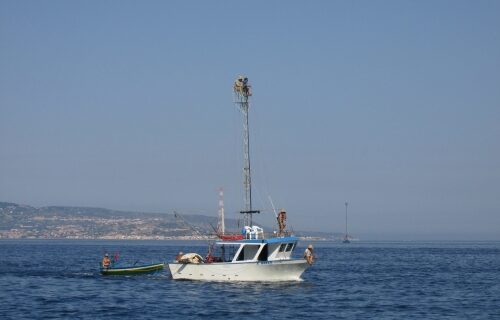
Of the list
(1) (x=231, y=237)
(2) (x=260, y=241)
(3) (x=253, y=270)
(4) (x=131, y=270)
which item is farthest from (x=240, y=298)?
(4) (x=131, y=270)

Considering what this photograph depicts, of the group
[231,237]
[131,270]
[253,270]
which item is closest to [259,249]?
[253,270]

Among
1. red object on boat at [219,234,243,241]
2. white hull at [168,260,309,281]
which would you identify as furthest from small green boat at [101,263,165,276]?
red object on boat at [219,234,243,241]

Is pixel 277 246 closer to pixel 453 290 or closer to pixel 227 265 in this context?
pixel 227 265

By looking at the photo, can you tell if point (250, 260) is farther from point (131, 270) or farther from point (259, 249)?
point (131, 270)

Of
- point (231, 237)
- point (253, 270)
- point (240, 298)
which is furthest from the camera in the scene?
point (231, 237)

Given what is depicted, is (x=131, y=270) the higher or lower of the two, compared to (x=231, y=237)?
lower

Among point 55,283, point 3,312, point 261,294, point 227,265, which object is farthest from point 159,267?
point 3,312

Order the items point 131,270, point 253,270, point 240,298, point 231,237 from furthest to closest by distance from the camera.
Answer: point 131,270 → point 231,237 → point 253,270 → point 240,298

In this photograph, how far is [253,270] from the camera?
7131 cm

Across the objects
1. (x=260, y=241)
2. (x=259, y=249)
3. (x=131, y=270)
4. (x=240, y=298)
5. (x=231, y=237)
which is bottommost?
(x=240, y=298)

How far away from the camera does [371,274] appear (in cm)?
9931

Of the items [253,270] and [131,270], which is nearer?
[253,270]

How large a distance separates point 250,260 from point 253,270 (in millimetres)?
876

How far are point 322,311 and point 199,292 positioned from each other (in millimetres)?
12696
